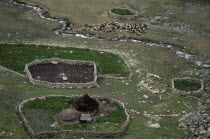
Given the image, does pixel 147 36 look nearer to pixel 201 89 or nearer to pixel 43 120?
pixel 201 89

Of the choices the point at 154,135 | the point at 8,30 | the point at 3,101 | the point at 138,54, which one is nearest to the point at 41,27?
the point at 8,30

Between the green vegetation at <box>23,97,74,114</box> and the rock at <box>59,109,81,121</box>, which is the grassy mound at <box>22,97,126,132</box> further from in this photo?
the rock at <box>59,109,81,121</box>

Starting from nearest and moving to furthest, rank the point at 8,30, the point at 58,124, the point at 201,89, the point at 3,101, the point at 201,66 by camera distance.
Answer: the point at 58,124, the point at 3,101, the point at 201,89, the point at 201,66, the point at 8,30

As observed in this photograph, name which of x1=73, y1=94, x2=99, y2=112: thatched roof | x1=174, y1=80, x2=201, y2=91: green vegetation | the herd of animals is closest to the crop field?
x1=174, y1=80, x2=201, y2=91: green vegetation

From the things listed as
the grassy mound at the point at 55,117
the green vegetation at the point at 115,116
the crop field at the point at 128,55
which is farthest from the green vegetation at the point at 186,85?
the green vegetation at the point at 115,116

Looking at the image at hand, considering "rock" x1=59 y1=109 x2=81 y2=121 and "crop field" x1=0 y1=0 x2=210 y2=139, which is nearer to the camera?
"rock" x1=59 y1=109 x2=81 y2=121
